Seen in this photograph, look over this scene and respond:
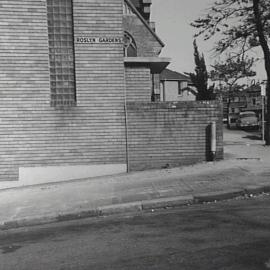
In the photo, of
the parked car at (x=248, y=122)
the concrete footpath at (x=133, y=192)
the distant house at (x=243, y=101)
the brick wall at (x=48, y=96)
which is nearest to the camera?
the concrete footpath at (x=133, y=192)

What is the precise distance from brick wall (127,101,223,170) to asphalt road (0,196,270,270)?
4.71 metres

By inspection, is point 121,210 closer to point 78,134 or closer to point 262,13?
point 78,134

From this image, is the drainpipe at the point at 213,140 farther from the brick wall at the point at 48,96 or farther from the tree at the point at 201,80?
the tree at the point at 201,80

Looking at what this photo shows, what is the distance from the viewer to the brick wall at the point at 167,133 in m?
13.4

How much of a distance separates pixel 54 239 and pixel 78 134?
248 inches

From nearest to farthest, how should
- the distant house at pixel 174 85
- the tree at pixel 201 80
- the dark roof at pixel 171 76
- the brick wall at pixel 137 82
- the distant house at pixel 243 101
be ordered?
the brick wall at pixel 137 82
the tree at pixel 201 80
the distant house at pixel 174 85
the dark roof at pixel 171 76
the distant house at pixel 243 101

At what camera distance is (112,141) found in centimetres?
1334

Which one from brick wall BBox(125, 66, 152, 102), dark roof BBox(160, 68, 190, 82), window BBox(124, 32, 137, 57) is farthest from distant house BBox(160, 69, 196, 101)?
brick wall BBox(125, 66, 152, 102)

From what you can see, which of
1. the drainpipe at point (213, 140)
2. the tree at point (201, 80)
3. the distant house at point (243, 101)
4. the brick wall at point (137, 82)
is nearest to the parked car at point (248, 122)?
the tree at point (201, 80)

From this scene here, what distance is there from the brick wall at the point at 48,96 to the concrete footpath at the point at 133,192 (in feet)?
3.24

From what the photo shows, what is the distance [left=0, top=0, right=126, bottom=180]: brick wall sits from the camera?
42.5ft

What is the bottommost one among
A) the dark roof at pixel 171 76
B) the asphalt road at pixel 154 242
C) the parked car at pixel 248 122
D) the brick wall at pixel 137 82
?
the parked car at pixel 248 122

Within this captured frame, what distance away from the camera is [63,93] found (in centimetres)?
1341

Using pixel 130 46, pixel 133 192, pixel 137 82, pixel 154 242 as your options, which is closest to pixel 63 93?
pixel 137 82
